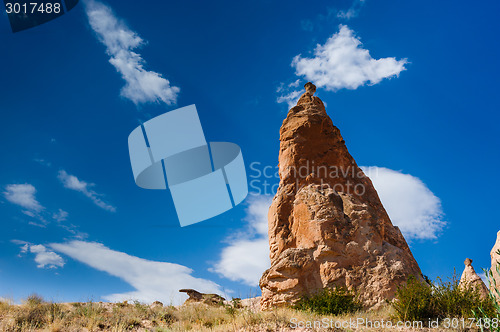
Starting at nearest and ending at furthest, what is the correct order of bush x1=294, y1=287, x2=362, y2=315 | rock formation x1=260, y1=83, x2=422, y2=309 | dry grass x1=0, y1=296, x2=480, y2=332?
1. dry grass x1=0, y1=296, x2=480, y2=332
2. bush x1=294, y1=287, x2=362, y2=315
3. rock formation x1=260, y1=83, x2=422, y2=309

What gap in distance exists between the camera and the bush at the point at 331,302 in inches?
435

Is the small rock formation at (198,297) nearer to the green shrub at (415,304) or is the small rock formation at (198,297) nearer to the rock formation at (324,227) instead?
the rock formation at (324,227)

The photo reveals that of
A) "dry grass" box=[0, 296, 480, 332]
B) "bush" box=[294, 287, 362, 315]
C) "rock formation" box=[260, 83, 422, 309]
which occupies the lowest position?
"dry grass" box=[0, 296, 480, 332]

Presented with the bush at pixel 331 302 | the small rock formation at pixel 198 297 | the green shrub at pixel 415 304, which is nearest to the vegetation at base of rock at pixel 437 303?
the green shrub at pixel 415 304

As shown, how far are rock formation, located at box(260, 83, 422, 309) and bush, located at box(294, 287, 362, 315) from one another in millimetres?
340

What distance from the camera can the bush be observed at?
11046mm

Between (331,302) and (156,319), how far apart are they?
6691 mm

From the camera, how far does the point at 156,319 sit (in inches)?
489

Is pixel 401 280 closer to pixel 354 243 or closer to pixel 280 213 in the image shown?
pixel 354 243

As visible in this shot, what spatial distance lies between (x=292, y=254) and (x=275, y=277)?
1161mm

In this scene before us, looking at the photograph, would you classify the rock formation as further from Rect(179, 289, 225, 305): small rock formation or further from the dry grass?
Rect(179, 289, 225, 305): small rock formation

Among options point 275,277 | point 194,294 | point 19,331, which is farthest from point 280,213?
point 19,331

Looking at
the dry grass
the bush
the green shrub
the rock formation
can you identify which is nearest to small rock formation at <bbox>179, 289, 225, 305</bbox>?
the dry grass

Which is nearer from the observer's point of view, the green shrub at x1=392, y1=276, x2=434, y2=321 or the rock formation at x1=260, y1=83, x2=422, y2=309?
the green shrub at x1=392, y1=276, x2=434, y2=321
